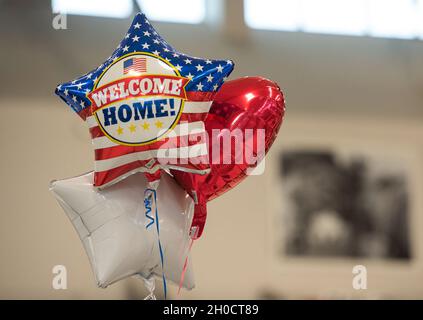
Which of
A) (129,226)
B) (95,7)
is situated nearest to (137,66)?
(129,226)

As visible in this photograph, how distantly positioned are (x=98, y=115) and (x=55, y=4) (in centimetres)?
457

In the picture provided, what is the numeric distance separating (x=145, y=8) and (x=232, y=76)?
0.99 metres

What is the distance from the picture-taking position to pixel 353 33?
6.88m

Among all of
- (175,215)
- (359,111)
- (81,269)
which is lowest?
(81,269)

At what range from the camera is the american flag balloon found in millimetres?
1870

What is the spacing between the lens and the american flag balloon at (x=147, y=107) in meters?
1.87

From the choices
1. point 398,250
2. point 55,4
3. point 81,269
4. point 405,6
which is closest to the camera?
point 81,269

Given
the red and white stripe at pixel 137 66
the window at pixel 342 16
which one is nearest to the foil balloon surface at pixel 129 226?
the red and white stripe at pixel 137 66

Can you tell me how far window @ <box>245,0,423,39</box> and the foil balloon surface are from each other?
4.83 meters

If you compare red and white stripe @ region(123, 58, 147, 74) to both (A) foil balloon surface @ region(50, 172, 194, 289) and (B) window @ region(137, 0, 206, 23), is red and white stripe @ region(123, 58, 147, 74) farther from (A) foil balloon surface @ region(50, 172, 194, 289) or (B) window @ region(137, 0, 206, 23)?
(B) window @ region(137, 0, 206, 23)

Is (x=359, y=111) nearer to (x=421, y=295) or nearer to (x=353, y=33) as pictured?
(x=353, y=33)

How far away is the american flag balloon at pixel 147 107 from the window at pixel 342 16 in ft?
15.8

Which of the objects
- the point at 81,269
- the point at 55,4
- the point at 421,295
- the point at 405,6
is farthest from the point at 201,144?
the point at 405,6

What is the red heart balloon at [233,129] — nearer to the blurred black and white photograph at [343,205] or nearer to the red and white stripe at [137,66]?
the red and white stripe at [137,66]
